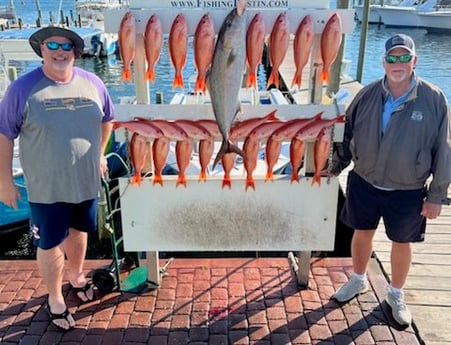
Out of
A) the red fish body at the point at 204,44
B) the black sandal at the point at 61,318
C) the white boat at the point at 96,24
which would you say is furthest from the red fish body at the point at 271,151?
the white boat at the point at 96,24

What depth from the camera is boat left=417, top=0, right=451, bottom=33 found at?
3272cm

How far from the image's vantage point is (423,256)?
4.22m

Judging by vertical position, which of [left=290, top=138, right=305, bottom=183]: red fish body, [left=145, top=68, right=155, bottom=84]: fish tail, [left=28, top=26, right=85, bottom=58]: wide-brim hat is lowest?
[left=290, top=138, right=305, bottom=183]: red fish body

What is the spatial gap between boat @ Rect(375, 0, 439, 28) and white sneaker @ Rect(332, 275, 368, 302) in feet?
116

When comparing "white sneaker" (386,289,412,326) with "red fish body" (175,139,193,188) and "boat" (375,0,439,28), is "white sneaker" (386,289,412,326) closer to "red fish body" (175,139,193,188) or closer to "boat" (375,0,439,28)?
"red fish body" (175,139,193,188)

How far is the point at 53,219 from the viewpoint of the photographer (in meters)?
3.03

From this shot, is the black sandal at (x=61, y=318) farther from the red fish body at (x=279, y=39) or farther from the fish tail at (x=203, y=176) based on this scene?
the red fish body at (x=279, y=39)

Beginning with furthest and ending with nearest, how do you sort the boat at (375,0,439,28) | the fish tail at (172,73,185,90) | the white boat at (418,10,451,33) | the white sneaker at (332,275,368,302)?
the boat at (375,0,439,28), the white boat at (418,10,451,33), the white sneaker at (332,275,368,302), the fish tail at (172,73,185,90)

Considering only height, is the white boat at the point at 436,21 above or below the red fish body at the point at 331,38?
below

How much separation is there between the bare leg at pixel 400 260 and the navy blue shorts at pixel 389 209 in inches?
3.2

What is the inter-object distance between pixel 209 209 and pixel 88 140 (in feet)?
3.10

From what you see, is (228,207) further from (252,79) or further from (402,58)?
→ (402,58)

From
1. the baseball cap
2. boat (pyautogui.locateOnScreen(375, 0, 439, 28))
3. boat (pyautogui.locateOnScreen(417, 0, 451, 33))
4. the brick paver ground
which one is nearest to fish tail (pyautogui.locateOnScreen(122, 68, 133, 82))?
the baseball cap

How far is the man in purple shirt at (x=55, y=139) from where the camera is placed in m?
2.81
